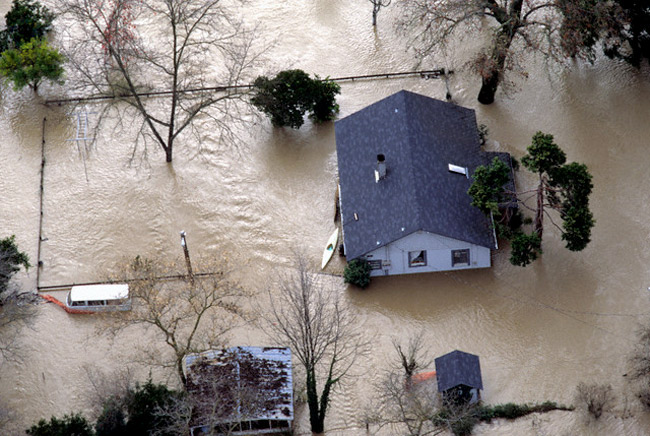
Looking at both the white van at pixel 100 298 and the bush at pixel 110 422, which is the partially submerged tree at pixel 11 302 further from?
the bush at pixel 110 422

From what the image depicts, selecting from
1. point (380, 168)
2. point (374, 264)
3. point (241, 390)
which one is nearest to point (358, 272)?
point (374, 264)

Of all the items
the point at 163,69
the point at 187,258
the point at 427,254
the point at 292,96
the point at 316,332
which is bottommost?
the point at 316,332

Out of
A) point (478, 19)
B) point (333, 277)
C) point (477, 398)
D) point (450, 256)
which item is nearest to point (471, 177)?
point (450, 256)

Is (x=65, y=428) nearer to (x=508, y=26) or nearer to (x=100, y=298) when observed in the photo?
(x=100, y=298)

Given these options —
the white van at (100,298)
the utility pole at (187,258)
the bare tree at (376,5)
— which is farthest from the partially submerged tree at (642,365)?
the bare tree at (376,5)

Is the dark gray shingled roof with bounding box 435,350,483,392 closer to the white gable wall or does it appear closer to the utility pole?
the white gable wall

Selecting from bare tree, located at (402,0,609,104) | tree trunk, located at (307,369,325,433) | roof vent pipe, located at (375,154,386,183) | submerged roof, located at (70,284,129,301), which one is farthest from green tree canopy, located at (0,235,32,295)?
bare tree, located at (402,0,609,104)

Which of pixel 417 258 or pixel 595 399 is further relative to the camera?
pixel 417 258

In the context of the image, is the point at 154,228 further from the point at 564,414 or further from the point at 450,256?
the point at 564,414
